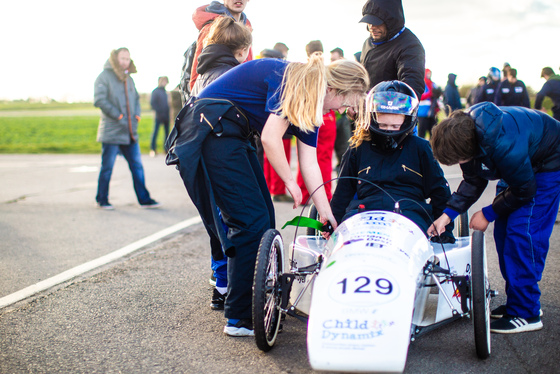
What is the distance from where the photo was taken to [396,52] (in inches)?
184

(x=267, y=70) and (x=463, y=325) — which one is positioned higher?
(x=267, y=70)

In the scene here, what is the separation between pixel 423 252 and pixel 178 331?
5.28ft

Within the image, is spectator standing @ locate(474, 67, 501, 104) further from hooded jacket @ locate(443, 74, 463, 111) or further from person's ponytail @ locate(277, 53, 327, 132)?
person's ponytail @ locate(277, 53, 327, 132)

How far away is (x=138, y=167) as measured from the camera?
7.55 metres


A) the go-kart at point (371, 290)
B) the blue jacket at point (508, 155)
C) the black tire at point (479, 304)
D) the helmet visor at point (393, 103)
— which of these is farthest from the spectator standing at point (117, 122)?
the black tire at point (479, 304)

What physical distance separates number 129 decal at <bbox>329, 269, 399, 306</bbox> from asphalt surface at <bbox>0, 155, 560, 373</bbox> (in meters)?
0.60

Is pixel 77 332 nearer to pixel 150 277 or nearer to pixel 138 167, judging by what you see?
pixel 150 277

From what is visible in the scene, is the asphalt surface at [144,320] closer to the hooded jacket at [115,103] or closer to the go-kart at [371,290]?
A: the go-kart at [371,290]

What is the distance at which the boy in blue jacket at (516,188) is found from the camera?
3107 mm

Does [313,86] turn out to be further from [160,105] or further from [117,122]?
[160,105]

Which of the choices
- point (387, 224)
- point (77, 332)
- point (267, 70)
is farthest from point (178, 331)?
point (267, 70)

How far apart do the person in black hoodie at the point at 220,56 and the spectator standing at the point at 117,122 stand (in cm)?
396

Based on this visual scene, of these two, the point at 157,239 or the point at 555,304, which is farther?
the point at 157,239

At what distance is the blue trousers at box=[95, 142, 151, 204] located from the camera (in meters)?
7.52
